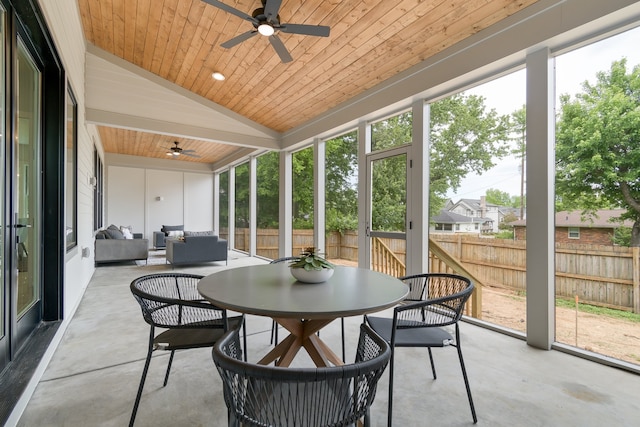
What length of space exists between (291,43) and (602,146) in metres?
3.23

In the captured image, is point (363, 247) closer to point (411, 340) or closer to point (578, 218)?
point (578, 218)

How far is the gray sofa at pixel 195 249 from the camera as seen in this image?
620 cm

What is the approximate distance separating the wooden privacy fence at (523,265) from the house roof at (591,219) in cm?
18

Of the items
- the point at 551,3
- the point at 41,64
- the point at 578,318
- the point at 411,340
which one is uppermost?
the point at 551,3

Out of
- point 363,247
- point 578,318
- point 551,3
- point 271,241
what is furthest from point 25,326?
point 271,241

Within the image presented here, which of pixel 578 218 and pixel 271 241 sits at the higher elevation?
pixel 578 218

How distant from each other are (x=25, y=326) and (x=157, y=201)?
8842mm

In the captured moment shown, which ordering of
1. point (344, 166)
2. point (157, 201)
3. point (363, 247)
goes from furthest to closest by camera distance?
point (157, 201) → point (344, 166) → point (363, 247)

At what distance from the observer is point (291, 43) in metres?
3.80

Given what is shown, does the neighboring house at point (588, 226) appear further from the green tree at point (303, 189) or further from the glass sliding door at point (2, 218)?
the green tree at point (303, 189)

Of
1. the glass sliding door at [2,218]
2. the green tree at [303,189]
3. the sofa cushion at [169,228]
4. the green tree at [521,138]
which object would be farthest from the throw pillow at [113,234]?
the green tree at [521,138]

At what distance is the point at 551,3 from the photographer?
253 cm

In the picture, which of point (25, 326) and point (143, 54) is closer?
point (25, 326)

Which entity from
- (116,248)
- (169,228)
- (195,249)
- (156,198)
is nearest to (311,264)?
(195,249)
